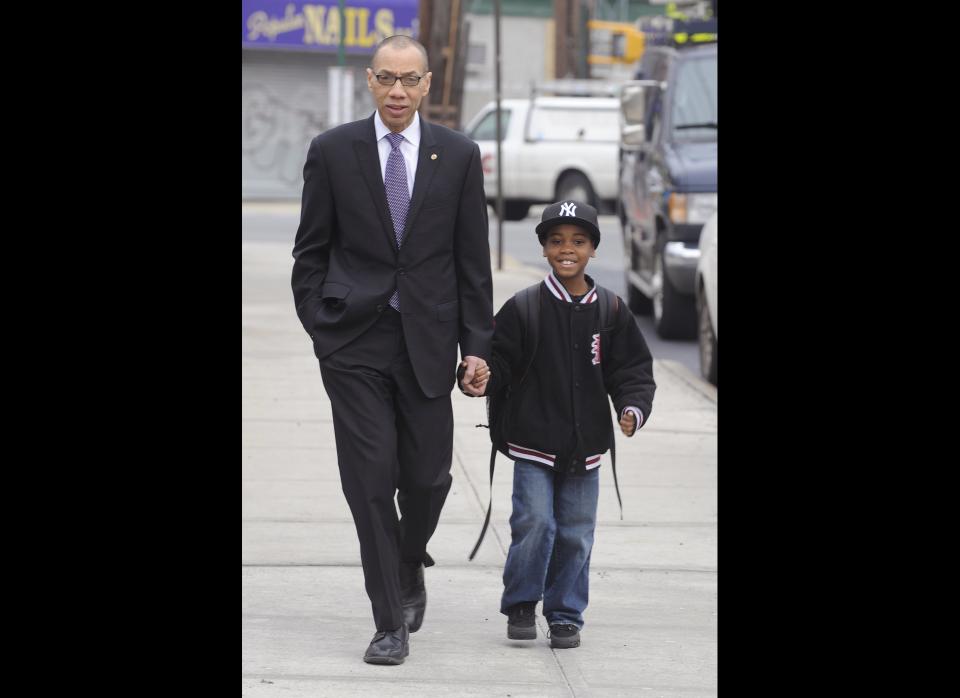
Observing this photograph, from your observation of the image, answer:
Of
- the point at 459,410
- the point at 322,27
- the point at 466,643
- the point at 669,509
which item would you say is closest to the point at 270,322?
the point at 459,410

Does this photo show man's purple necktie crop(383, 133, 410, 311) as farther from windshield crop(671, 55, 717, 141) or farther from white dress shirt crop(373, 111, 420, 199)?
windshield crop(671, 55, 717, 141)

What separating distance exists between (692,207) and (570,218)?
8412mm

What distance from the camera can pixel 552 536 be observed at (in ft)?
19.2

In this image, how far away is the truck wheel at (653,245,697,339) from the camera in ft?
48.4

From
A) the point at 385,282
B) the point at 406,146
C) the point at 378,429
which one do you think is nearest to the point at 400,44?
the point at 406,146

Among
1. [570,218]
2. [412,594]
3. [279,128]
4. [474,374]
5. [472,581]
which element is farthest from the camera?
[279,128]

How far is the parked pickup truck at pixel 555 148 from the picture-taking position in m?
29.0

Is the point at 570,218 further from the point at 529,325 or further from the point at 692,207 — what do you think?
the point at 692,207

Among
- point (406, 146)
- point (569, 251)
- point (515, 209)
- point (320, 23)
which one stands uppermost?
point (320, 23)

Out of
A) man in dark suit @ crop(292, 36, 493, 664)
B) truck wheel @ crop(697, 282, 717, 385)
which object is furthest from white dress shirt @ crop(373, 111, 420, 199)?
truck wheel @ crop(697, 282, 717, 385)

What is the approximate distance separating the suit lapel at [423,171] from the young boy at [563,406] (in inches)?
16.8

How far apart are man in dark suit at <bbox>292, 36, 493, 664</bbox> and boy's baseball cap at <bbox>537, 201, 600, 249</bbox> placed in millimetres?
251
